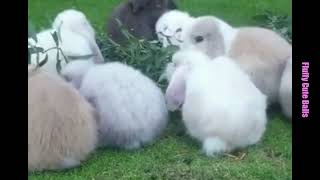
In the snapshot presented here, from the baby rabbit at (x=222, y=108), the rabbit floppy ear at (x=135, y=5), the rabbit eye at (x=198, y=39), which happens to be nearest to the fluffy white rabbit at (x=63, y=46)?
the rabbit floppy ear at (x=135, y=5)

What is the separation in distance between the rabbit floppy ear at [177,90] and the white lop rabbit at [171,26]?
54 cm

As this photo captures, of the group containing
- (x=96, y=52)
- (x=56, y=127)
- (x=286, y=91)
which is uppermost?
(x=96, y=52)

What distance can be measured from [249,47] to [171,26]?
2.03ft

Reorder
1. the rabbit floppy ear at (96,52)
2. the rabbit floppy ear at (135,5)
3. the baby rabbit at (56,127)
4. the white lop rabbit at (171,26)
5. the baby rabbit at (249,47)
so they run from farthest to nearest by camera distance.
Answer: the rabbit floppy ear at (135,5) < the white lop rabbit at (171,26) < the rabbit floppy ear at (96,52) < the baby rabbit at (249,47) < the baby rabbit at (56,127)

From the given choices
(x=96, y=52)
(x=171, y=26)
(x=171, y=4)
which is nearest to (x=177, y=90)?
(x=96, y=52)

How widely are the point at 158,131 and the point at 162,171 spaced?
0.32 meters

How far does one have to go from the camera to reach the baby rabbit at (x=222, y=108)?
9.39 ft

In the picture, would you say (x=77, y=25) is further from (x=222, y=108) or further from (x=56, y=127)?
(x=222, y=108)

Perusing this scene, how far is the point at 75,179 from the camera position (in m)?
2.71

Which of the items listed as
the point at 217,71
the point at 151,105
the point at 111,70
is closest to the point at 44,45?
the point at 111,70

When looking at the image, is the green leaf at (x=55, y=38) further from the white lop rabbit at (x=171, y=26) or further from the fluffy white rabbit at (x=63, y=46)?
the white lop rabbit at (x=171, y=26)

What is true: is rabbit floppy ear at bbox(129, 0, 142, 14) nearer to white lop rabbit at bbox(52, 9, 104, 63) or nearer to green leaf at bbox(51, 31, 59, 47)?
white lop rabbit at bbox(52, 9, 104, 63)

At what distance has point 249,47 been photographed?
333 cm

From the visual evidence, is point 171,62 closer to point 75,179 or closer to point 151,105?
point 151,105
